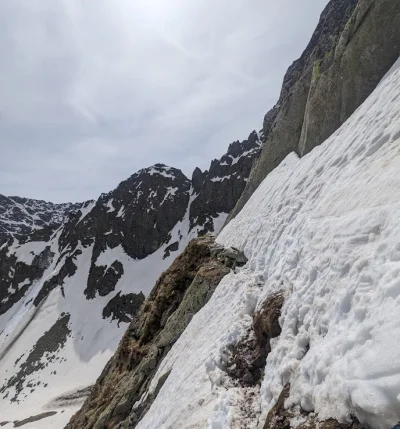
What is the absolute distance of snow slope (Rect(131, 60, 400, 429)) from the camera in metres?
4.80

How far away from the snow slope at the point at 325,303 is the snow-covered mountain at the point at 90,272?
38.7 m

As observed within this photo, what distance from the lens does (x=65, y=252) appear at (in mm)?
100875

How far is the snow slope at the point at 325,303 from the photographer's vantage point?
4.80 m

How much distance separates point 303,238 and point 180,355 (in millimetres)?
7957

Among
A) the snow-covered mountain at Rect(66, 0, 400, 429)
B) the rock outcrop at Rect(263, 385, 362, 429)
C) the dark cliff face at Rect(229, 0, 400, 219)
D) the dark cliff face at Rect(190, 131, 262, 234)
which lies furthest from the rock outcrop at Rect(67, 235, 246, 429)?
the dark cliff face at Rect(190, 131, 262, 234)

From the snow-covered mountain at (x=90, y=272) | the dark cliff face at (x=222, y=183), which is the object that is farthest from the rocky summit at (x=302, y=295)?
the dark cliff face at (x=222, y=183)

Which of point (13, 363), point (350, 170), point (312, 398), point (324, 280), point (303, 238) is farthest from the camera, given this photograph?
point (13, 363)

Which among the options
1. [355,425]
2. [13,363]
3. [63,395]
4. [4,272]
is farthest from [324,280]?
[4,272]

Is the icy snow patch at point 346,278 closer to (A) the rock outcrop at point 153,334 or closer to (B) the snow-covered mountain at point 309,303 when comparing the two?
(B) the snow-covered mountain at point 309,303

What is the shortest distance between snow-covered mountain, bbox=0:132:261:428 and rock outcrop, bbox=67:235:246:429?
2681 cm

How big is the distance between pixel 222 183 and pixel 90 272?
47.7 meters

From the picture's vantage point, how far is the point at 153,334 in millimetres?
19891

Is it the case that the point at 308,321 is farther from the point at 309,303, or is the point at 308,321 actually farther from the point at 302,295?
the point at 302,295

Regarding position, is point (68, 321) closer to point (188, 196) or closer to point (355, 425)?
point (188, 196)
